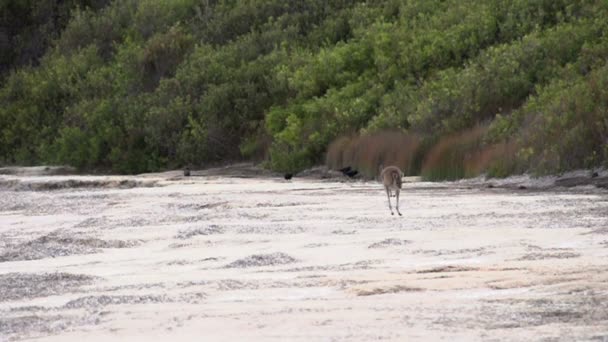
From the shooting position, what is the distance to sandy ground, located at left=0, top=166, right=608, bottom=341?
9.14 meters

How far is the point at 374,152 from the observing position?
31.9m

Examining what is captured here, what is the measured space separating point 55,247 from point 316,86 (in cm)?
2435

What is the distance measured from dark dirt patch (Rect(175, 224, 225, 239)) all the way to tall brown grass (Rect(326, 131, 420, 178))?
1263cm

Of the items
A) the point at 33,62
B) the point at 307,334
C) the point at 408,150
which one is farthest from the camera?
the point at 33,62

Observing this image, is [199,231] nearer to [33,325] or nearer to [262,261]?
[262,261]

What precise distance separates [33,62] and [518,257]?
52.8 meters

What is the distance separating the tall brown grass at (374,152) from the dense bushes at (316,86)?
0.06 metres

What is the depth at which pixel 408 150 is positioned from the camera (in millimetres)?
30609

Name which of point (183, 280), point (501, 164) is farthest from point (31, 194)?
point (183, 280)

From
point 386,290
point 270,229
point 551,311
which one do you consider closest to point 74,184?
point 270,229

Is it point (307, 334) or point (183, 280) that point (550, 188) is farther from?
point (307, 334)

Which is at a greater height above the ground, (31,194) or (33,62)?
(33,62)

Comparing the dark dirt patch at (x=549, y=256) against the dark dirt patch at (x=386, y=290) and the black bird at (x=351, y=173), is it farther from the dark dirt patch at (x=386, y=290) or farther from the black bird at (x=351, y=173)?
the black bird at (x=351, y=173)

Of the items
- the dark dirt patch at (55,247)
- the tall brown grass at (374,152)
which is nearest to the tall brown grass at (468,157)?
the tall brown grass at (374,152)
